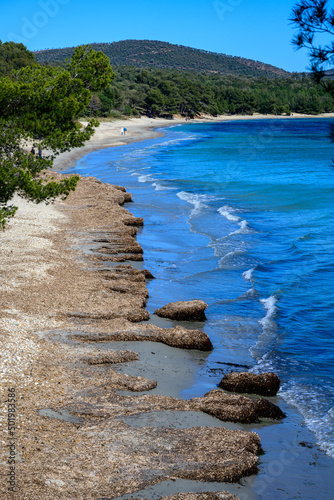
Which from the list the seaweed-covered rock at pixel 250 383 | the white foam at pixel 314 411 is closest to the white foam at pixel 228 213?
the white foam at pixel 314 411

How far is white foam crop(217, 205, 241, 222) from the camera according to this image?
98.5 feet

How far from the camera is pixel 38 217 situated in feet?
77.2

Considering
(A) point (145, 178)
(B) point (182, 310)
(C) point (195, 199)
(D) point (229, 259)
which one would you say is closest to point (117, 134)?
(A) point (145, 178)

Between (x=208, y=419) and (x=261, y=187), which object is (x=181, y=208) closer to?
(x=261, y=187)

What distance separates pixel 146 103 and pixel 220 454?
444 feet

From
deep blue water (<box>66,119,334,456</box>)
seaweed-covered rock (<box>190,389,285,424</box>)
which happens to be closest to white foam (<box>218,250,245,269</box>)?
deep blue water (<box>66,119,334,456</box>)

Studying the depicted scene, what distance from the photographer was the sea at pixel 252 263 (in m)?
11.8

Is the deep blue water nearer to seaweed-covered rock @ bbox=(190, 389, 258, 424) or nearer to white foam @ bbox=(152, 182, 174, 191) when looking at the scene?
white foam @ bbox=(152, 182, 174, 191)

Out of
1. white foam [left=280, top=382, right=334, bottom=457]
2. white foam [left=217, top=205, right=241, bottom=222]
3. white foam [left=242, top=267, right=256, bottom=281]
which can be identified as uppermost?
white foam [left=217, top=205, right=241, bottom=222]

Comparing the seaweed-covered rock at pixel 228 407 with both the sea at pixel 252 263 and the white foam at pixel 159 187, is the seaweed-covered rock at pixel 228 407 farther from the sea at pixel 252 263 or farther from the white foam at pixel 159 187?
the white foam at pixel 159 187

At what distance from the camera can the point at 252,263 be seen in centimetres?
2075

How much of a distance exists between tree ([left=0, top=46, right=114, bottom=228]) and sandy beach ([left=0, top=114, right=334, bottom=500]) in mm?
2891

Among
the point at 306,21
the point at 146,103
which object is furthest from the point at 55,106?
the point at 146,103

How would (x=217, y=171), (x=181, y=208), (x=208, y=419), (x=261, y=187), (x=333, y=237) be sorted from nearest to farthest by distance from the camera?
1. (x=208, y=419)
2. (x=333, y=237)
3. (x=181, y=208)
4. (x=261, y=187)
5. (x=217, y=171)
